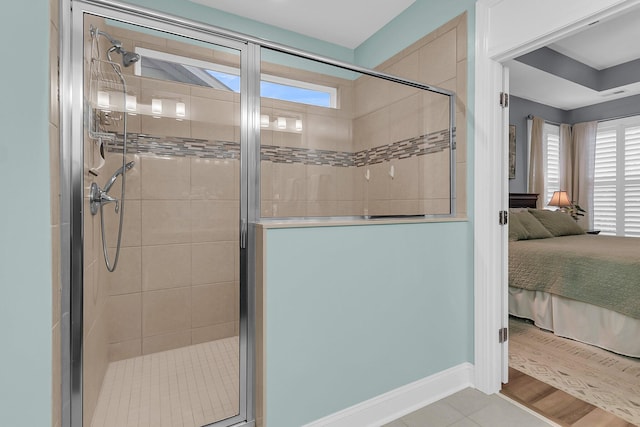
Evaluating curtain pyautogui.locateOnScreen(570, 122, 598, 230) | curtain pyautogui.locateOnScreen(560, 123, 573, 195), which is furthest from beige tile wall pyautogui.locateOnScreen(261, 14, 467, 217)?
curtain pyautogui.locateOnScreen(570, 122, 598, 230)

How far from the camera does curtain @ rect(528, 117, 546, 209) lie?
475 centimetres

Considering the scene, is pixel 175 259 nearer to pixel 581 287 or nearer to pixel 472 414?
pixel 472 414

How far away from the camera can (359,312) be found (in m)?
1.58

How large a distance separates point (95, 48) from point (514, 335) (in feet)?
11.0

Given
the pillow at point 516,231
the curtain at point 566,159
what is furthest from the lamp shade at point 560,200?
the pillow at point 516,231

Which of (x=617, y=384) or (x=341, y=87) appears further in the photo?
(x=341, y=87)

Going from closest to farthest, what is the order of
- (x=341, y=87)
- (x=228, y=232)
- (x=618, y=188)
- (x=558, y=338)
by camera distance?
(x=228, y=232), (x=341, y=87), (x=558, y=338), (x=618, y=188)

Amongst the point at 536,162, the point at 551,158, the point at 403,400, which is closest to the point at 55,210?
the point at 403,400

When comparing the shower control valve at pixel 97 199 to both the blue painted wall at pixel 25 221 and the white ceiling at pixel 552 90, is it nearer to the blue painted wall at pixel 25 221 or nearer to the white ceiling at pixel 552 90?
the blue painted wall at pixel 25 221

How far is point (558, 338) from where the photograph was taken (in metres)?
2.62

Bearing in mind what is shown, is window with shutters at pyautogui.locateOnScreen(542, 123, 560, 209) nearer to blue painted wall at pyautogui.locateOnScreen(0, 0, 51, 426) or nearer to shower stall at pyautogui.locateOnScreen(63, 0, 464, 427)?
shower stall at pyautogui.locateOnScreen(63, 0, 464, 427)

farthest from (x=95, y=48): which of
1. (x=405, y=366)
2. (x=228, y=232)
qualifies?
(x=405, y=366)

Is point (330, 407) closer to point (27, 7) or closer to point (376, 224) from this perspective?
point (376, 224)

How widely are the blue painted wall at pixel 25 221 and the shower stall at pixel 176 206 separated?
17 centimetres
